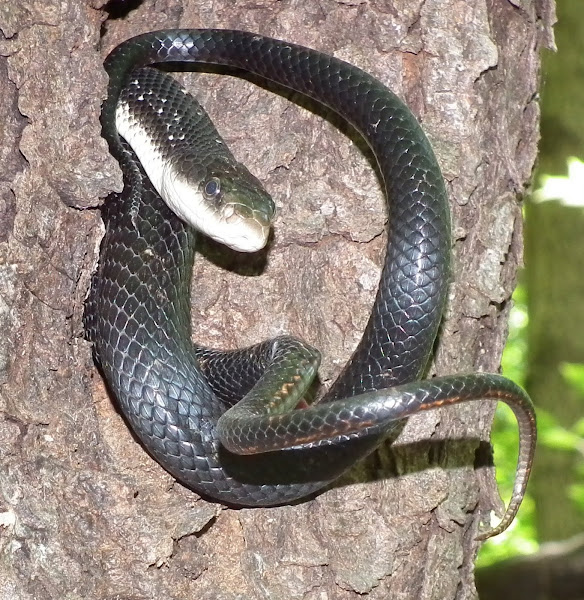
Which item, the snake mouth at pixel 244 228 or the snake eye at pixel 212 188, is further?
the snake eye at pixel 212 188

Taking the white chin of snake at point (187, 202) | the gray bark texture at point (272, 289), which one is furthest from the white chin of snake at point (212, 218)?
the gray bark texture at point (272, 289)

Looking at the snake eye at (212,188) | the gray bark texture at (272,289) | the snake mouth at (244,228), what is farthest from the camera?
the snake eye at (212,188)

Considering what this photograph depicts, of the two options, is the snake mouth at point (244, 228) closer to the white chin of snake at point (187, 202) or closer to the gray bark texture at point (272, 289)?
the white chin of snake at point (187, 202)

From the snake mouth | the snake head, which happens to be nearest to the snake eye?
the snake head

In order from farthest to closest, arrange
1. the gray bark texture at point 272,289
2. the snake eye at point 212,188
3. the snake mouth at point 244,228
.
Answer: the snake eye at point 212,188 < the snake mouth at point 244,228 < the gray bark texture at point 272,289

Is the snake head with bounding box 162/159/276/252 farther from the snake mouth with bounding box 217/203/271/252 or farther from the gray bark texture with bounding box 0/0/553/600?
the gray bark texture with bounding box 0/0/553/600

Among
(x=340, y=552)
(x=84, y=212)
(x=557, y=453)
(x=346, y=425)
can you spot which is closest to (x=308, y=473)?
(x=340, y=552)

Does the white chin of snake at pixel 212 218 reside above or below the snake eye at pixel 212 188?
below

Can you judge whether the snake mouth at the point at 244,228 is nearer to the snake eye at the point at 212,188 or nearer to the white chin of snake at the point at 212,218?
the white chin of snake at the point at 212,218
